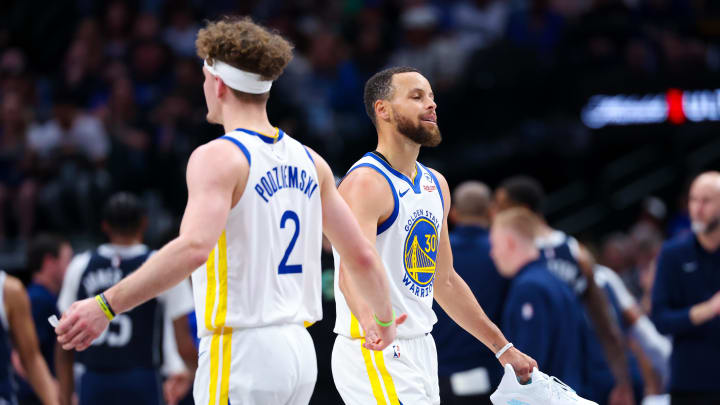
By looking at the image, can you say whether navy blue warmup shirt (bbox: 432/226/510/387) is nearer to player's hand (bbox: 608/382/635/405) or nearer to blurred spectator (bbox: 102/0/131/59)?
player's hand (bbox: 608/382/635/405)

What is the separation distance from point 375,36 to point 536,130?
10.0 feet

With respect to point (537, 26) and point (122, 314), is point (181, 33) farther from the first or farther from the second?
point (122, 314)

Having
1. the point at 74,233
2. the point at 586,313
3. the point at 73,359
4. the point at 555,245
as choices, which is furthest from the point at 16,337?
the point at 74,233

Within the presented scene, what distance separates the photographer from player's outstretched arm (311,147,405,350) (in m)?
3.97

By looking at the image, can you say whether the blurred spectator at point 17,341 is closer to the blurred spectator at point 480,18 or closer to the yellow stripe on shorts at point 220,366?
the yellow stripe on shorts at point 220,366

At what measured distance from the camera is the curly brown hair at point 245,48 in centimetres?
383

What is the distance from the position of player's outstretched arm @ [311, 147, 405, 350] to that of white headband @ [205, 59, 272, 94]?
0.41 metres

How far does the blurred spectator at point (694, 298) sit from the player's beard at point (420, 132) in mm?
2529

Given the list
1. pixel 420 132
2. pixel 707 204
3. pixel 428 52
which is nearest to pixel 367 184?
pixel 420 132

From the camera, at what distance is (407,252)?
15.3 ft

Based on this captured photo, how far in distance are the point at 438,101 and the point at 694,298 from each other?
666cm

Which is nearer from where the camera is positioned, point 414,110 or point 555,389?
point 555,389

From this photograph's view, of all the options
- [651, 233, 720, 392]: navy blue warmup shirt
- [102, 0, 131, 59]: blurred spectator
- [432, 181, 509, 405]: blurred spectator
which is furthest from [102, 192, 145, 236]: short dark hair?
[102, 0, 131, 59]: blurred spectator

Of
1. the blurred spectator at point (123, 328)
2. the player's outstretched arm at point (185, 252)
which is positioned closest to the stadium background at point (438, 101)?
the blurred spectator at point (123, 328)
